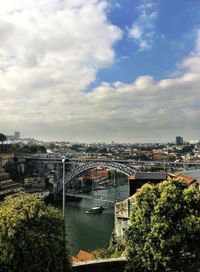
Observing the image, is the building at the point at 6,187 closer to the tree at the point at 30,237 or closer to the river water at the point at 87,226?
the river water at the point at 87,226

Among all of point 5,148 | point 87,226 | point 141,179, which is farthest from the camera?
point 5,148

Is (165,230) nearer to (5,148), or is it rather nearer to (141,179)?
(141,179)

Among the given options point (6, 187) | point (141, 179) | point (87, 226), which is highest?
point (141, 179)

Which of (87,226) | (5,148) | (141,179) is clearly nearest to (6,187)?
(87,226)

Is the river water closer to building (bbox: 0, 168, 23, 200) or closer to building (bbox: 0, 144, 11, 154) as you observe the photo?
building (bbox: 0, 168, 23, 200)

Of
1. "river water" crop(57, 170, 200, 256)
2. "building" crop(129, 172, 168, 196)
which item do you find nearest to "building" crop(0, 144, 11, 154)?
"river water" crop(57, 170, 200, 256)

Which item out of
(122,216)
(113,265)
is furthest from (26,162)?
(113,265)

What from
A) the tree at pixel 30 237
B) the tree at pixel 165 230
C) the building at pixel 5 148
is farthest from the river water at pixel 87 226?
the building at pixel 5 148
